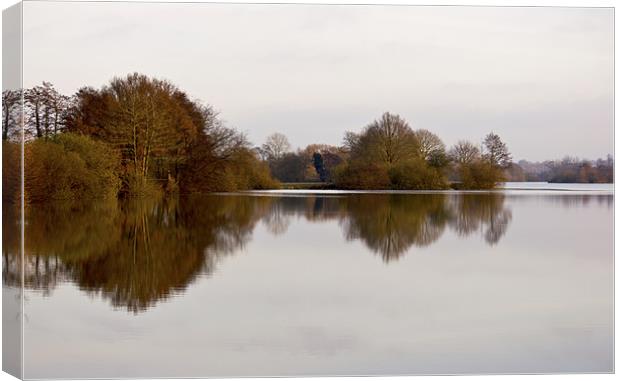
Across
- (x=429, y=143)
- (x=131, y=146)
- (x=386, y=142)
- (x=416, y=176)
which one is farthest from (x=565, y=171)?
(x=131, y=146)

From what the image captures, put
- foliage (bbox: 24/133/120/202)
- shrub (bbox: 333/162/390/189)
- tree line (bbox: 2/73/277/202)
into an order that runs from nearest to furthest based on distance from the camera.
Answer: shrub (bbox: 333/162/390/189), tree line (bbox: 2/73/277/202), foliage (bbox: 24/133/120/202)

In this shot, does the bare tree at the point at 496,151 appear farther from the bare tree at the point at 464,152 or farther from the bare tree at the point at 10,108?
the bare tree at the point at 10,108

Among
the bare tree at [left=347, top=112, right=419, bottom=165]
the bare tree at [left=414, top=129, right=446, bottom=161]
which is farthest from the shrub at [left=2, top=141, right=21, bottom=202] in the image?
the bare tree at [left=414, top=129, right=446, bottom=161]

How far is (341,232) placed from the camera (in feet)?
48.8

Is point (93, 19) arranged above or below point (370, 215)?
above

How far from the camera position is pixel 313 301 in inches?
332

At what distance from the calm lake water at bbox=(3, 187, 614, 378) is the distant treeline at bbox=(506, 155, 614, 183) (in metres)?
0.26

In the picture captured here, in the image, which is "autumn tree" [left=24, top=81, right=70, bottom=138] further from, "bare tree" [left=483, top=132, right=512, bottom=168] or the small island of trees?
"bare tree" [left=483, top=132, right=512, bottom=168]

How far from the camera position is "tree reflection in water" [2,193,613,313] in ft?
29.9

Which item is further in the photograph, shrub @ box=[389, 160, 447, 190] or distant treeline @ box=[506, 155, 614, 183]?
shrub @ box=[389, 160, 447, 190]

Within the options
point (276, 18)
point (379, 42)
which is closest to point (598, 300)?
point (379, 42)

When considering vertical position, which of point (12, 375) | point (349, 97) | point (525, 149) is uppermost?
point (349, 97)

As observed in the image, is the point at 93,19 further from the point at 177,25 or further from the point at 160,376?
the point at 160,376

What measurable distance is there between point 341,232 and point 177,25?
7.24 metres
